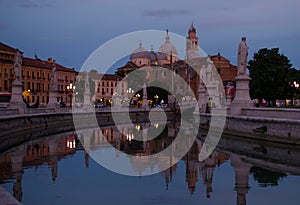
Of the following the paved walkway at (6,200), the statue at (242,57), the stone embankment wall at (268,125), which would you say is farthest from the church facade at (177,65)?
the paved walkway at (6,200)

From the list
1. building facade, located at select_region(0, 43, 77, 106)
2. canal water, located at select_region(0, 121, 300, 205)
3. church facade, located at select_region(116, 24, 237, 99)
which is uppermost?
church facade, located at select_region(116, 24, 237, 99)

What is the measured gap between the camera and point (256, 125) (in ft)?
89.3

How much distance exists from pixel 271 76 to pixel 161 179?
168 ft

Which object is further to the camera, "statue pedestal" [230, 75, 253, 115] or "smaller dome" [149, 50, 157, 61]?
"smaller dome" [149, 50, 157, 61]

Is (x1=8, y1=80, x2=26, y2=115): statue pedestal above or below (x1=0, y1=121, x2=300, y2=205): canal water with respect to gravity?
above

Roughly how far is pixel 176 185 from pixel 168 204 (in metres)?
2.59

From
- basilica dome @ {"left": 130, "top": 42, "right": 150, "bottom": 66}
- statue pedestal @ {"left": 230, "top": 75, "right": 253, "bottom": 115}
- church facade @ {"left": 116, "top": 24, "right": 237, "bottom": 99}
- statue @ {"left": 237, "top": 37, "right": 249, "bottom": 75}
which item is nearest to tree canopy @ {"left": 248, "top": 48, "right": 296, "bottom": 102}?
statue @ {"left": 237, "top": 37, "right": 249, "bottom": 75}

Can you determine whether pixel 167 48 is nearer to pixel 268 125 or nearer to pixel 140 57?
pixel 140 57

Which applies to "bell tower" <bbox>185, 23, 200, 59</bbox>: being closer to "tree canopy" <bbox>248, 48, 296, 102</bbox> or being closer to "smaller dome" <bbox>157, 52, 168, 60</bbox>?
"smaller dome" <bbox>157, 52, 168, 60</bbox>

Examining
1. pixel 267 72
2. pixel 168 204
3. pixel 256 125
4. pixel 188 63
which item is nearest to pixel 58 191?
pixel 168 204

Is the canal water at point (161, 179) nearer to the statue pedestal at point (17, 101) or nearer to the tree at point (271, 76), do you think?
the statue pedestal at point (17, 101)

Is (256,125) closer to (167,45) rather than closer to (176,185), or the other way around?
(176,185)

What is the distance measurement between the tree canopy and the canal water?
41.8 metres

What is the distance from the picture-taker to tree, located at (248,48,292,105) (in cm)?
6291
